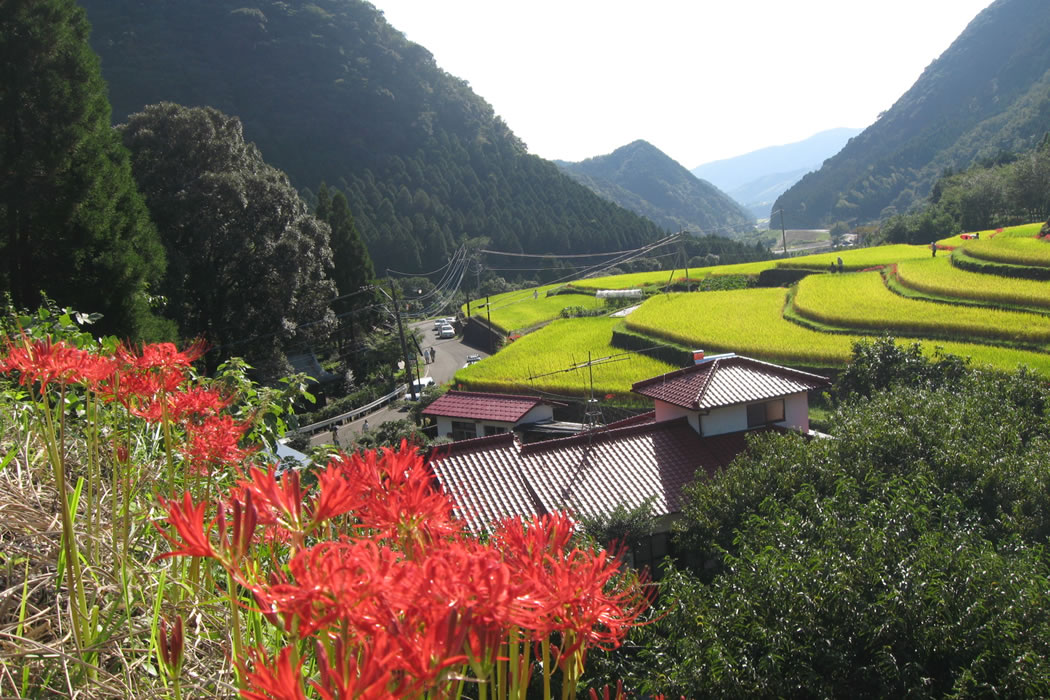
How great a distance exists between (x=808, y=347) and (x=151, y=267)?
15.1 meters

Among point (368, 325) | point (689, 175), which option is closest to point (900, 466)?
point (368, 325)

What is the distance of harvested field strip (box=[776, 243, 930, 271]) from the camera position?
1208 inches

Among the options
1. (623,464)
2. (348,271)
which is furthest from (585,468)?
(348,271)

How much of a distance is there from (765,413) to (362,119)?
67011mm

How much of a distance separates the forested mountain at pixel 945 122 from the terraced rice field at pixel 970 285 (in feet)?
247

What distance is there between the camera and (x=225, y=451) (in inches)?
65.7

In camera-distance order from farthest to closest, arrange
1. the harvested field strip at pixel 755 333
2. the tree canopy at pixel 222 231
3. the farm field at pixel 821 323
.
A: 1. the tree canopy at pixel 222 231
2. the farm field at pixel 821 323
3. the harvested field strip at pixel 755 333

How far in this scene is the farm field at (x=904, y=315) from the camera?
55.7ft

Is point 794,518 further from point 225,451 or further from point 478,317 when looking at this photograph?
point 478,317

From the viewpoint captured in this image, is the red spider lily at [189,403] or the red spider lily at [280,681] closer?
the red spider lily at [280,681]

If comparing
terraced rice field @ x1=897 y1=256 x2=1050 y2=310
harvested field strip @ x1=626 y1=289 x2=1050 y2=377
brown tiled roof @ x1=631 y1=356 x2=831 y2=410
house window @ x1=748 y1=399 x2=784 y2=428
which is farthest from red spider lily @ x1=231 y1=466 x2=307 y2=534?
terraced rice field @ x1=897 y1=256 x2=1050 y2=310

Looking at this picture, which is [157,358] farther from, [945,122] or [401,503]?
[945,122]

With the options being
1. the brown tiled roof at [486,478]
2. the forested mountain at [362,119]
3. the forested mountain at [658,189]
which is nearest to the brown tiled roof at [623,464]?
the brown tiled roof at [486,478]

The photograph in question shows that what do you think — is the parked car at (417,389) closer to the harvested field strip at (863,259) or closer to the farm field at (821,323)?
the farm field at (821,323)
